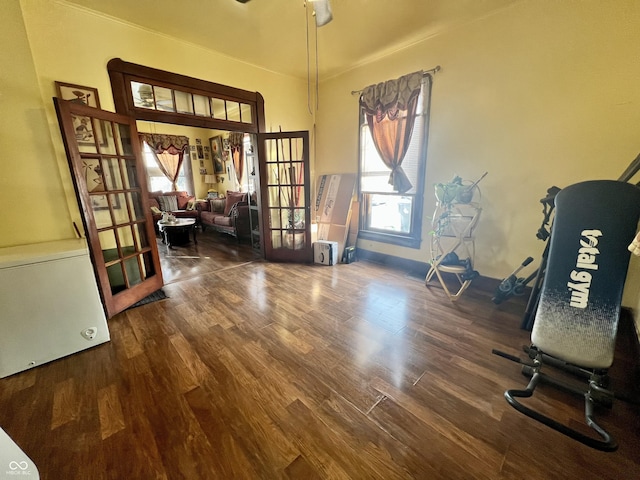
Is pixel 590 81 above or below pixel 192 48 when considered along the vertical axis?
below

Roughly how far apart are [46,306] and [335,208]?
3.34 meters

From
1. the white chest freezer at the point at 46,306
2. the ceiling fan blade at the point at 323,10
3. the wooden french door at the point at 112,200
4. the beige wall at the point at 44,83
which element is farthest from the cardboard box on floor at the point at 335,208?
the white chest freezer at the point at 46,306

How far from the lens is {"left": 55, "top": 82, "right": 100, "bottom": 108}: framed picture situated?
2248mm

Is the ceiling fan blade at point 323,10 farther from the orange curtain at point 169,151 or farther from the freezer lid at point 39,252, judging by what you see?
the orange curtain at point 169,151

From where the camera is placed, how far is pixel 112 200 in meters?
2.46

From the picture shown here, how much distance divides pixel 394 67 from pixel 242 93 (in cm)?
206

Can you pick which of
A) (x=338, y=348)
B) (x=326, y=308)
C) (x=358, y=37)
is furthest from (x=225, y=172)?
(x=338, y=348)

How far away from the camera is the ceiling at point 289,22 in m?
2.31

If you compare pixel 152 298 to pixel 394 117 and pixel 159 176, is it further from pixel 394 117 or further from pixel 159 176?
pixel 159 176

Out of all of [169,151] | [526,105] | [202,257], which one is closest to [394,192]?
[526,105]

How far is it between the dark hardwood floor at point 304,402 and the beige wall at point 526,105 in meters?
1.11

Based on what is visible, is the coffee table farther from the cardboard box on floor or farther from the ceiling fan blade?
the ceiling fan blade

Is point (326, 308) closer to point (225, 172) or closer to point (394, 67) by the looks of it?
point (394, 67)

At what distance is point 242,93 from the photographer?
11.4 feet
